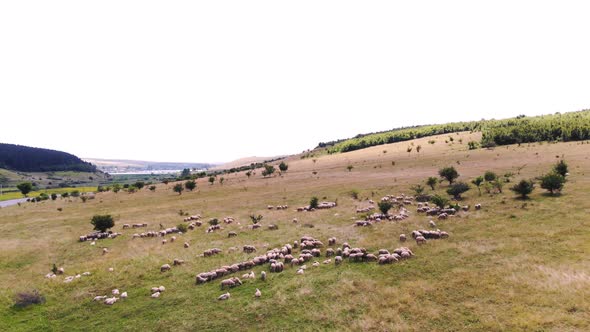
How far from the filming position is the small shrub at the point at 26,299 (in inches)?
816

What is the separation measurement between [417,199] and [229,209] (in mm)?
28454

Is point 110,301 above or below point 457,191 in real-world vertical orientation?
below

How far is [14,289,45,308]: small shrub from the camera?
2072 cm

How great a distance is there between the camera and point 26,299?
824 inches

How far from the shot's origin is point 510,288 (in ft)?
56.1

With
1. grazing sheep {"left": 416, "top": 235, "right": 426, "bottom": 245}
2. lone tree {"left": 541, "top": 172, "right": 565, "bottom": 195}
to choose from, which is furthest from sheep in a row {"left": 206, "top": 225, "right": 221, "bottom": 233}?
lone tree {"left": 541, "top": 172, "right": 565, "bottom": 195}

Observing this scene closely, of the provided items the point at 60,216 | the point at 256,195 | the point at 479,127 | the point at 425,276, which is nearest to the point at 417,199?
the point at 425,276

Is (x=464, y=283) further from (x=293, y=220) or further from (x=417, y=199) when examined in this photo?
(x=417, y=199)

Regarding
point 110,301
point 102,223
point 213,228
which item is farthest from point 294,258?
point 102,223

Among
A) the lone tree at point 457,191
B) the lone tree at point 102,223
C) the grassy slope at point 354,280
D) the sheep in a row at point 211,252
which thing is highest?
the lone tree at point 102,223

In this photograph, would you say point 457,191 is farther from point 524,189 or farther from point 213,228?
point 213,228

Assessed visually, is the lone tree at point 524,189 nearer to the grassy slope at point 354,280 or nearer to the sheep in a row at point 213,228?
the grassy slope at point 354,280

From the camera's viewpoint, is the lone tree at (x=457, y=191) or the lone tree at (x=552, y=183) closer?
the lone tree at (x=552, y=183)

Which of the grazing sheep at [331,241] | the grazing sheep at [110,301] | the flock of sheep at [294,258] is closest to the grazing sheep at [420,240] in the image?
the flock of sheep at [294,258]
